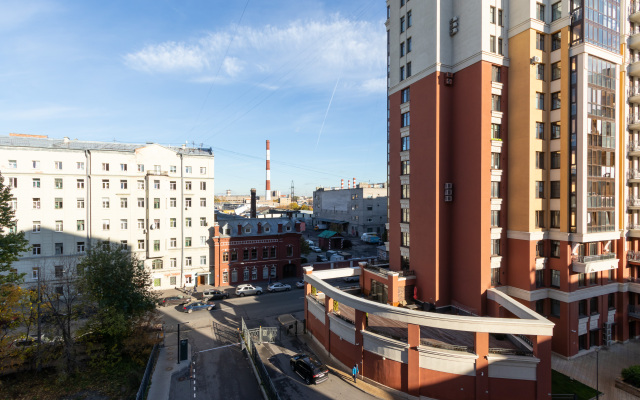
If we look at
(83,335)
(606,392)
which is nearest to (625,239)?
(606,392)

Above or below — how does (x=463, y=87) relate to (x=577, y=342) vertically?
above

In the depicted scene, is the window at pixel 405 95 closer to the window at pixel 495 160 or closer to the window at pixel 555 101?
the window at pixel 495 160

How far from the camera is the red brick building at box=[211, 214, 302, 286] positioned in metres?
49.8

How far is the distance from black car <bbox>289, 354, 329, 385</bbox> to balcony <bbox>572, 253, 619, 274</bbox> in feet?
74.8

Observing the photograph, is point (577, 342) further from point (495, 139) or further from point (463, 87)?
point (463, 87)

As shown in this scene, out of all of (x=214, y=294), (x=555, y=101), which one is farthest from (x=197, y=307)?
(x=555, y=101)

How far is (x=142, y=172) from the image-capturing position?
46.7 metres

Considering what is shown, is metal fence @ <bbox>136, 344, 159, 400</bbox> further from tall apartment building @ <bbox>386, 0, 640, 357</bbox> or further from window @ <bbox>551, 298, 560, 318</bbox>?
window @ <bbox>551, 298, 560, 318</bbox>

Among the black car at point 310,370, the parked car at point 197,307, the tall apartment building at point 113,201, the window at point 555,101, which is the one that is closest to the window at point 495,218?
the window at point 555,101

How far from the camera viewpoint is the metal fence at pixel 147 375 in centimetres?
2216

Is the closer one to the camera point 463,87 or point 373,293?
point 463,87

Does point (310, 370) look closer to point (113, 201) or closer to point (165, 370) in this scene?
point (165, 370)

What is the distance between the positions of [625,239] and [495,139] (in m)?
17.3

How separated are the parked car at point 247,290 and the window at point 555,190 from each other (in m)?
36.9
